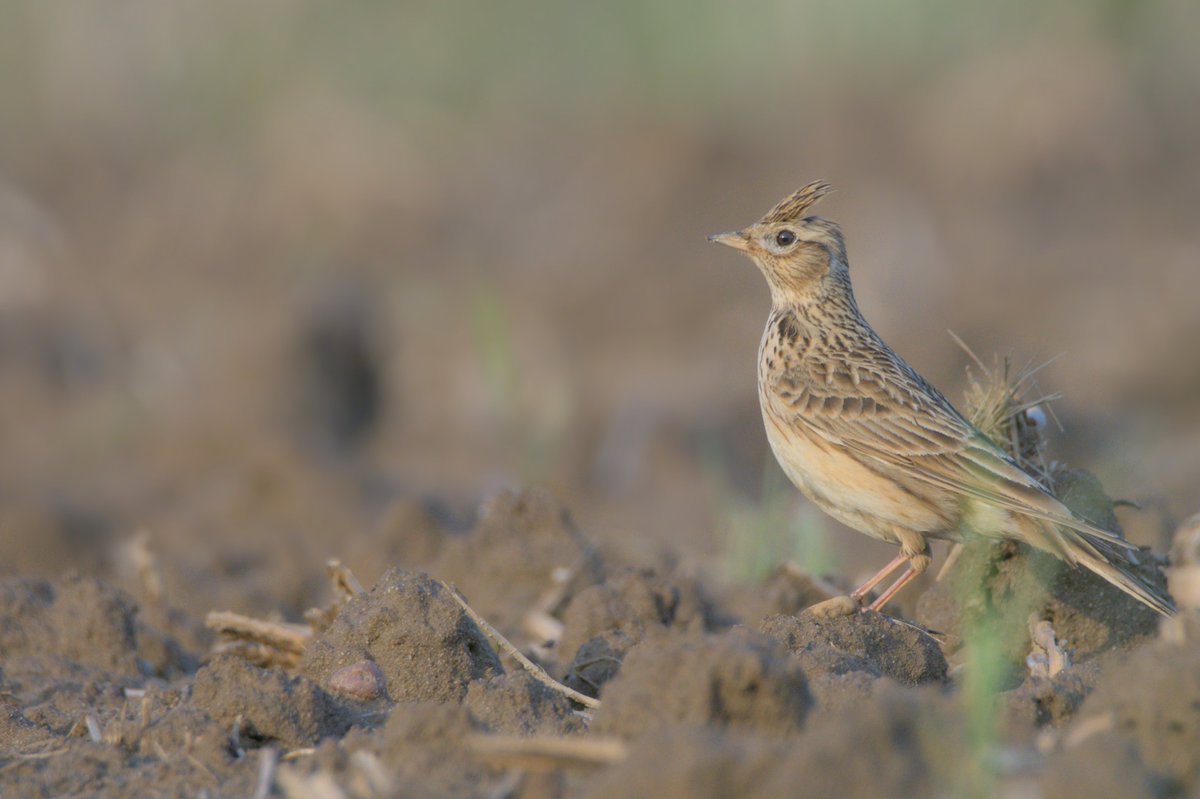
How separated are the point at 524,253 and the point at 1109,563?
9977mm

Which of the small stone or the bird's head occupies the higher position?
the bird's head

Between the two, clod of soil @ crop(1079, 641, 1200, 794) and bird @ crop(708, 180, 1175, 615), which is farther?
bird @ crop(708, 180, 1175, 615)

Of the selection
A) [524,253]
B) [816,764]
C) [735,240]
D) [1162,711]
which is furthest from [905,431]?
[524,253]

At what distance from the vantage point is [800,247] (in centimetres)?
610

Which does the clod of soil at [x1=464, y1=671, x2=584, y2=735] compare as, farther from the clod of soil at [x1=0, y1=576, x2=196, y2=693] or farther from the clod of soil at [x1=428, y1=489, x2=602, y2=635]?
the clod of soil at [x1=428, y1=489, x2=602, y2=635]

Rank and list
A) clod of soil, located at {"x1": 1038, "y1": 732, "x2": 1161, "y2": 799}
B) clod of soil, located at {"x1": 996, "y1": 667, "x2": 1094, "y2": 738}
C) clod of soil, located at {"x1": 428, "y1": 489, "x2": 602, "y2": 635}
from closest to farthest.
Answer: clod of soil, located at {"x1": 1038, "y1": 732, "x2": 1161, "y2": 799}
clod of soil, located at {"x1": 996, "y1": 667, "x2": 1094, "y2": 738}
clod of soil, located at {"x1": 428, "y1": 489, "x2": 602, "y2": 635}

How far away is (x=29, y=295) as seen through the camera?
13352 millimetres

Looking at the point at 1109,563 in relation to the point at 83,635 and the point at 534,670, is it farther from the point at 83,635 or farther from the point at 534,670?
the point at 83,635

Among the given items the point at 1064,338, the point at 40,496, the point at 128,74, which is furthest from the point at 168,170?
the point at 1064,338

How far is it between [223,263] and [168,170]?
9.78 feet

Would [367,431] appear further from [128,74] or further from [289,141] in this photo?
[128,74]

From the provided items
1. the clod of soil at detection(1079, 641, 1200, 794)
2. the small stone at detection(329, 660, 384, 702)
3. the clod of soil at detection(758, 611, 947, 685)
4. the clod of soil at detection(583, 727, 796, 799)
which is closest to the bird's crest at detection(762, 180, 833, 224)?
the clod of soil at detection(758, 611, 947, 685)

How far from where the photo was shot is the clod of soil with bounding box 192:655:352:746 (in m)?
3.68

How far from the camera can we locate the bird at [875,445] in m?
4.87
